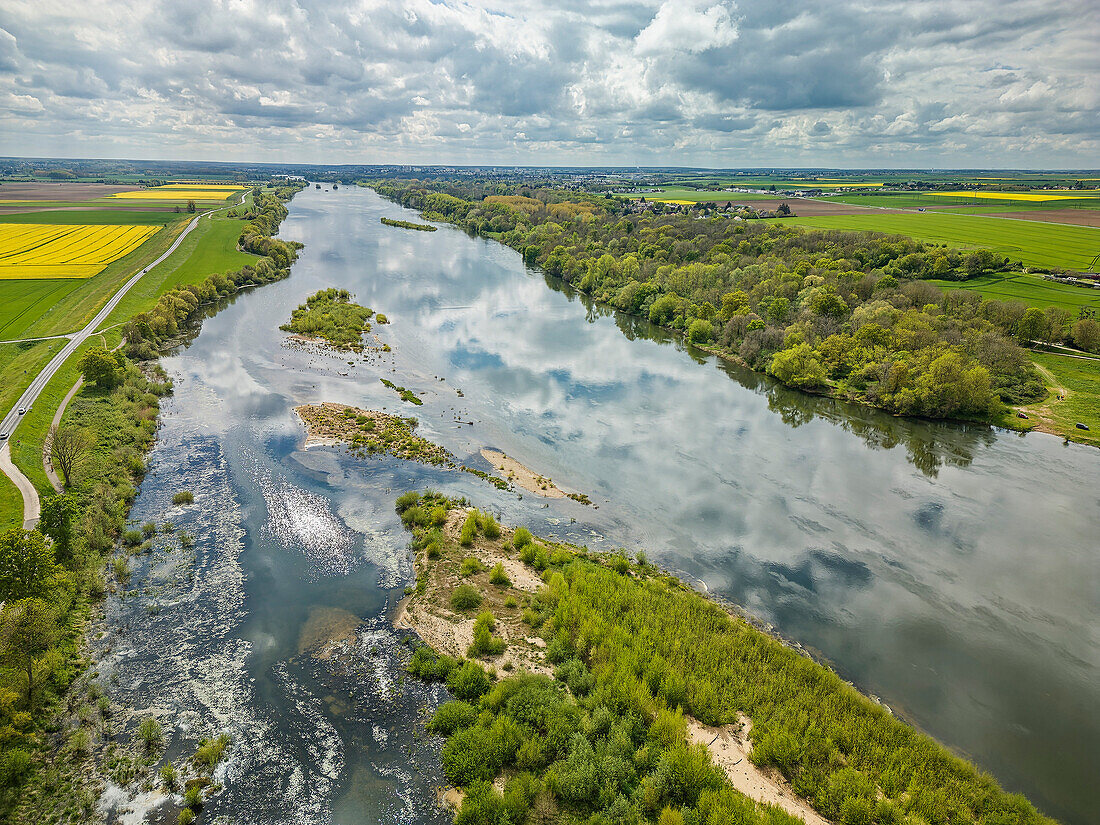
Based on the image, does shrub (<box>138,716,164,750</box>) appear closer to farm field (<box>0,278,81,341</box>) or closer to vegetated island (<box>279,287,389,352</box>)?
vegetated island (<box>279,287,389,352</box>)

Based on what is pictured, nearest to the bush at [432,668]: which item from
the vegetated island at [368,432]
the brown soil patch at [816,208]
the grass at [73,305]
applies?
the vegetated island at [368,432]

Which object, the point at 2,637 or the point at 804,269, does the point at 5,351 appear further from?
the point at 804,269

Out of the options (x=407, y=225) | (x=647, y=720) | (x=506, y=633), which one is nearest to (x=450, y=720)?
(x=506, y=633)

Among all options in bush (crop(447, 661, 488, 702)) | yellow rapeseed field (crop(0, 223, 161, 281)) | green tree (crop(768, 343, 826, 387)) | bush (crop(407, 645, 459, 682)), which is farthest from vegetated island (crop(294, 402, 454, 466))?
yellow rapeseed field (crop(0, 223, 161, 281))

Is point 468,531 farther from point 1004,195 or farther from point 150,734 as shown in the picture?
point 1004,195

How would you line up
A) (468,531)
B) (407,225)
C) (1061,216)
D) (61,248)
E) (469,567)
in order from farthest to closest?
(407,225) < (1061,216) < (61,248) < (468,531) < (469,567)

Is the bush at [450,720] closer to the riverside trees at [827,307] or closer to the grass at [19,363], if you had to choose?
the grass at [19,363]
